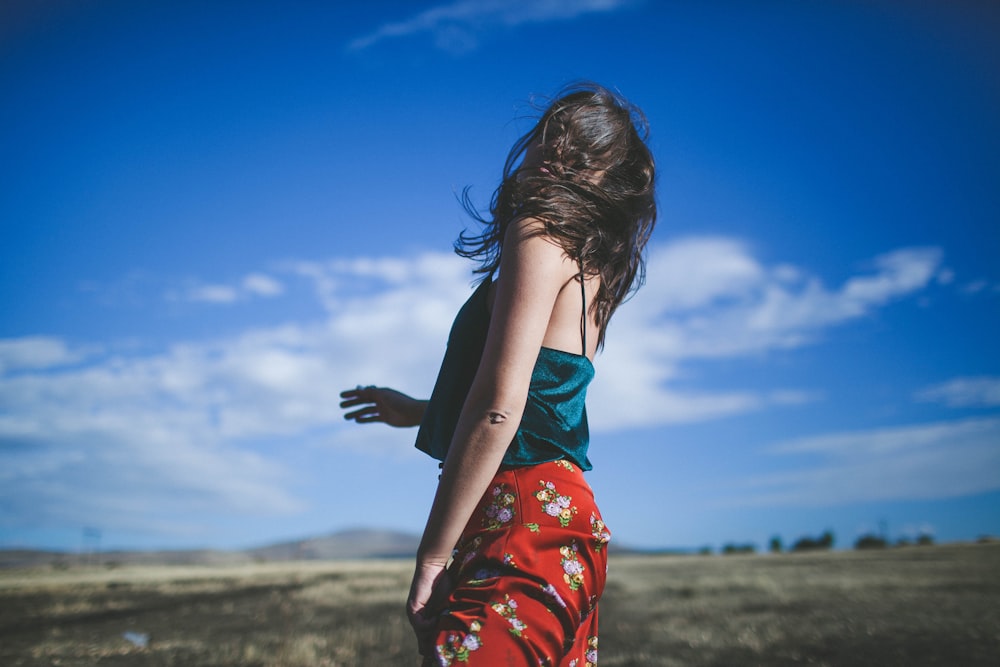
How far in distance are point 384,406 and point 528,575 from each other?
1036 mm

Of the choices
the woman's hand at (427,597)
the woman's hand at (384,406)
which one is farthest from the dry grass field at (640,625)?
the woman's hand at (427,597)

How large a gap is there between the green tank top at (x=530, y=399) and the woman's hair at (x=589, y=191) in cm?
21

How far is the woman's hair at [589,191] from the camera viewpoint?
70.3 inches

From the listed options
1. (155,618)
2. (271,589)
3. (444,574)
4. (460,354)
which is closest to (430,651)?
(444,574)

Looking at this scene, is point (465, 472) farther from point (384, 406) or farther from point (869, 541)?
point (869, 541)

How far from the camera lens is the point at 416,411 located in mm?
2307

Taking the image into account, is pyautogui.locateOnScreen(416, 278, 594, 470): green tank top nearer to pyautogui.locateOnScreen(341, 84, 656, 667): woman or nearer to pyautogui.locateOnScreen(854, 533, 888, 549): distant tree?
pyautogui.locateOnScreen(341, 84, 656, 667): woman

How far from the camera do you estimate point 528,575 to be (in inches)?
59.5

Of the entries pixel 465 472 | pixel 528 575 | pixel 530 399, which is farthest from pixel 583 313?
pixel 528 575

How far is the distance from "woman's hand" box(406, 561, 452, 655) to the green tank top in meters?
0.29

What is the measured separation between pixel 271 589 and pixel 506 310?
614 inches

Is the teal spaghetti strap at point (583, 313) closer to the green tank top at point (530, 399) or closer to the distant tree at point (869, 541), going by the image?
the green tank top at point (530, 399)

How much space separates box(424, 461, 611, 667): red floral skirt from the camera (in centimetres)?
146

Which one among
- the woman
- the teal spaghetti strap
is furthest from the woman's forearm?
the teal spaghetti strap
